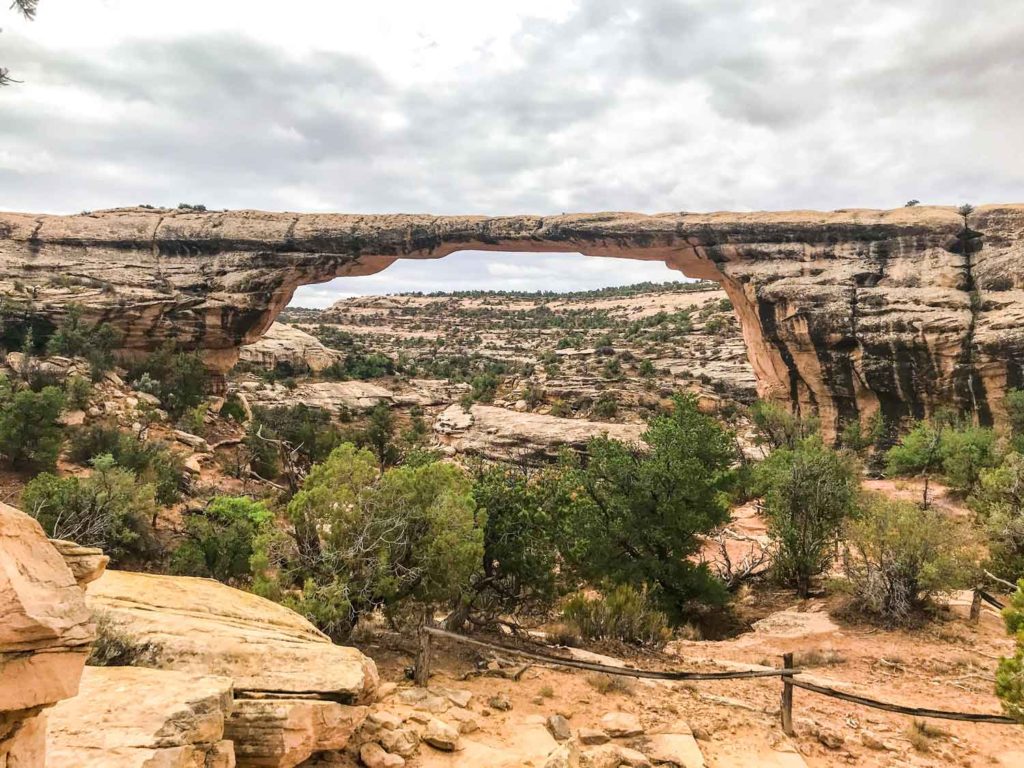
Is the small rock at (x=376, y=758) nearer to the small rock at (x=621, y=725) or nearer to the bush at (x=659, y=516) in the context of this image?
the small rock at (x=621, y=725)

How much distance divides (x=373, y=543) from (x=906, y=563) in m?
8.65

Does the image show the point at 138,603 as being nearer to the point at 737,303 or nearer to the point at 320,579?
the point at 320,579

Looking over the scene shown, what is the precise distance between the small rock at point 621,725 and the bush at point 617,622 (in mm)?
2701

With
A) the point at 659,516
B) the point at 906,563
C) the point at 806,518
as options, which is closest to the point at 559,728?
the point at 659,516

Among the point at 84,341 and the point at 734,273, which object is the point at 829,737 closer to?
the point at 734,273

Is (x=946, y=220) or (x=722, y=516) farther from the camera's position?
(x=946, y=220)

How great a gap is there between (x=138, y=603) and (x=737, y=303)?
24.0 meters

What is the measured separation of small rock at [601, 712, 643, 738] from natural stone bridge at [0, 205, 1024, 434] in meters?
19.5

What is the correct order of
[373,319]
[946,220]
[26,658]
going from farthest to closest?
[373,319]
[946,220]
[26,658]

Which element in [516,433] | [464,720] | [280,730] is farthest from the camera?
[516,433]

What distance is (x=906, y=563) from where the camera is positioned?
9.32 meters

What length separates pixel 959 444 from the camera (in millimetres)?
17844

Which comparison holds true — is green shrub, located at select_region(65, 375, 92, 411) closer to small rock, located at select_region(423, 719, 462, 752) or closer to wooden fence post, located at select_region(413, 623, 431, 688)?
wooden fence post, located at select_region(413, 623, 431, 688)

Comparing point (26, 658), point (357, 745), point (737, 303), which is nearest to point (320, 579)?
point (357, 745)
